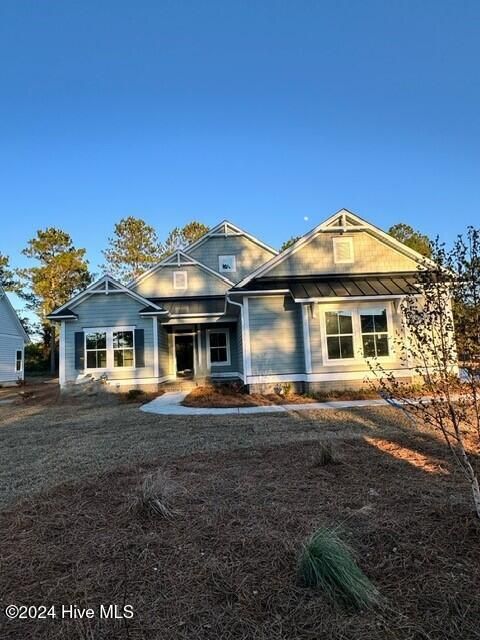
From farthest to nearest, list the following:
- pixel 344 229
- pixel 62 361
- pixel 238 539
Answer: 1. pixel 62 361
2. pixel 344 229
3. pixel 238 539

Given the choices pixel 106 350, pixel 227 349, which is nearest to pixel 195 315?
pixel 227 349

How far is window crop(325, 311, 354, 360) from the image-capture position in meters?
13.0

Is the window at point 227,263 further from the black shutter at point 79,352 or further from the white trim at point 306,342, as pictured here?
the white trim at point 306,342

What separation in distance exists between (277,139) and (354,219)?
5768mm

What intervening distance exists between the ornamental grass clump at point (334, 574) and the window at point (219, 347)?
54.1ft

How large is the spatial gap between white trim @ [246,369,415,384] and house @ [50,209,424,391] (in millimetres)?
32

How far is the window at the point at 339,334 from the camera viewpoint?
42.5 feet

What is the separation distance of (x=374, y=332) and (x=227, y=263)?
33.3 feet

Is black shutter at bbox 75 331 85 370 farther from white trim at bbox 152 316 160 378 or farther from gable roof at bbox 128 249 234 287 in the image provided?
gable roof at bbox 128 249 234 287

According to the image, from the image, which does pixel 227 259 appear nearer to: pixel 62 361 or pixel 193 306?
pixel 193 306

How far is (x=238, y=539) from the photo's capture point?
3049mm

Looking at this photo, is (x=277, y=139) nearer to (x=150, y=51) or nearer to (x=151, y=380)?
(x=150, y=51)

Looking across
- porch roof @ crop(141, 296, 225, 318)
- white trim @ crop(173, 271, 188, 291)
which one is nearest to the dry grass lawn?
porch roof @ crop(141, 296, 225, 318)

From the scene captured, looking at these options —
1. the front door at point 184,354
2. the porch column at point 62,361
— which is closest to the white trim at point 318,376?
the front door at point 184,354
